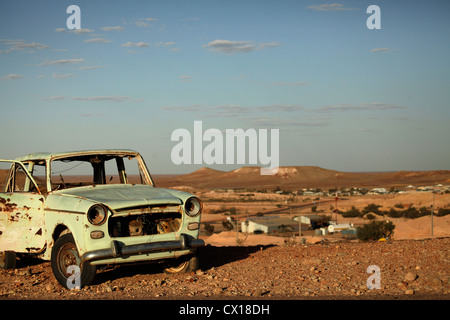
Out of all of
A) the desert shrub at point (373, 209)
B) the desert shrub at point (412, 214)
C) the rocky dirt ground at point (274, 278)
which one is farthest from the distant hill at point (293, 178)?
the rocky dirt ground at point (274, 278)

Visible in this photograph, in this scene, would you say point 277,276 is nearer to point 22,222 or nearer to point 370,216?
point 22,222

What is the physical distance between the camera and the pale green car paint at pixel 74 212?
692 centimetres

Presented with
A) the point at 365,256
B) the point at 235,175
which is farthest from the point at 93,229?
the point at 235,175

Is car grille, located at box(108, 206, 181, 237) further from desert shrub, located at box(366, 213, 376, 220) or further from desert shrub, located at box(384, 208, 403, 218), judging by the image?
desert shrub, located at box(384, 208, 403, 218)

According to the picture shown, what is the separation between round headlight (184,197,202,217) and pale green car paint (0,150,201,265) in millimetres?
65

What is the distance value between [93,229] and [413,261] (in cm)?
504

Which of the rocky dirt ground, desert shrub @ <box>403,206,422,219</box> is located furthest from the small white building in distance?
the rocky dirt ground

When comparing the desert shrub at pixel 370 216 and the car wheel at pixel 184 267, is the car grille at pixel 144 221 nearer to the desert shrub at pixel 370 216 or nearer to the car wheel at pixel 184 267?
the car wheel at pixel 184 267

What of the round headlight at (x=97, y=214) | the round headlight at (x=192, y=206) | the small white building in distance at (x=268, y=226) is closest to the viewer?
the round headlight at (x=97, y=214)

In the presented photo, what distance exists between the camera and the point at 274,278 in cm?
752

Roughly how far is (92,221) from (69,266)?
0.88m

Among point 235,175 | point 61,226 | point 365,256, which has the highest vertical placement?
point 61,226
